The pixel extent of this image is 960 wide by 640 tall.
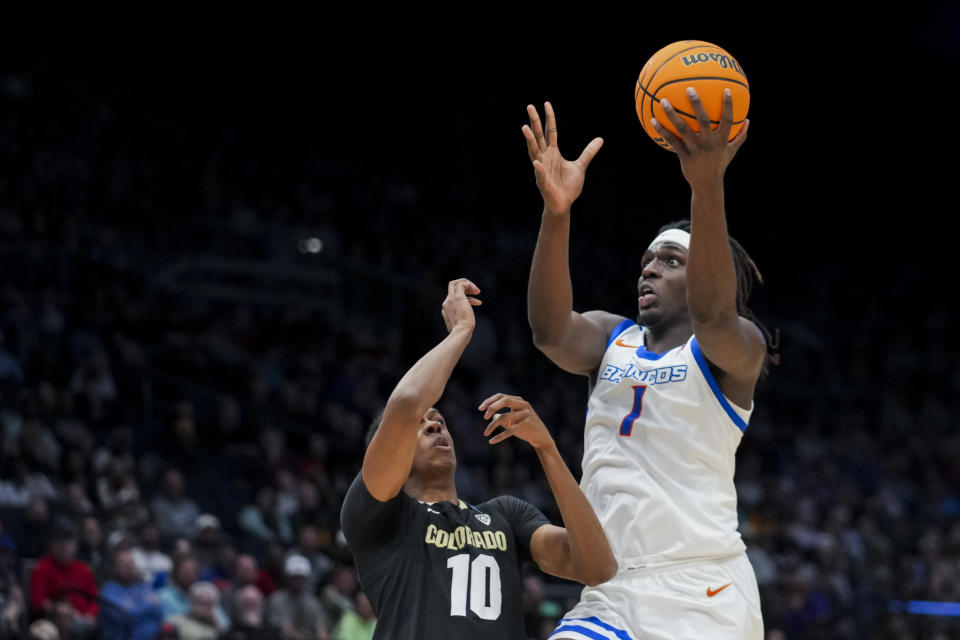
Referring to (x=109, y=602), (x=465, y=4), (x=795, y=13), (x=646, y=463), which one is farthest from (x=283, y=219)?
(x=646, y=463)

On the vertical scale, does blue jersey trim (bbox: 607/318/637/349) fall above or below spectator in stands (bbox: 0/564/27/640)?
above

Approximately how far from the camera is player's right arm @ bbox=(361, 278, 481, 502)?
154 inches

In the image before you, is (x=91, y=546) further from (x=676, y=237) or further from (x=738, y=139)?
(x=738, y=139)

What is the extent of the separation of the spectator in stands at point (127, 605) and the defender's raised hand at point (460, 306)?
548cm

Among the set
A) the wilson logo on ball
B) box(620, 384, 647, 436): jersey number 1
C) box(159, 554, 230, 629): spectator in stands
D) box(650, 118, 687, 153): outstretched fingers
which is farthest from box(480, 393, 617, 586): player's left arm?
box(159, 554, 230, 629): spectator in stands

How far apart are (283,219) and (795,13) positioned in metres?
10.6

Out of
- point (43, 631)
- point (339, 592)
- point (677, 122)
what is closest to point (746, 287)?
point (677, 122)

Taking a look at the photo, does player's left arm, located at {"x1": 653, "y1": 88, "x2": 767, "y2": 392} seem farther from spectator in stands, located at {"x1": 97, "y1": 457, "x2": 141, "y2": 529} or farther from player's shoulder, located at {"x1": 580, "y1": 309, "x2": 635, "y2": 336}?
spectator in stands, located at {"x1": 97, "y1": 457, "x2": 141, "y2": 529}

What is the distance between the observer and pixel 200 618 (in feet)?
29.4

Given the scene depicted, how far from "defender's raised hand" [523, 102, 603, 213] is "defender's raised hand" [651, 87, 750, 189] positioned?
2.08ft

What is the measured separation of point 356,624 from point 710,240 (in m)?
6.44

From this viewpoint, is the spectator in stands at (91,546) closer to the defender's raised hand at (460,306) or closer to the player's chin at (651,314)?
the defender's raised hand at (460,306)

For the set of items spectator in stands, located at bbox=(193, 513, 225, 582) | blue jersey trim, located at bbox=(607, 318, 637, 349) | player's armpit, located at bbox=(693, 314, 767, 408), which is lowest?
spectator in stands, located at bbox=(193, 513, 225, 582)

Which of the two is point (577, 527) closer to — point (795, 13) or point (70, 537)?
point (70, 537)
